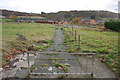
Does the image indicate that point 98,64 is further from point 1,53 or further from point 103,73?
point 1,53

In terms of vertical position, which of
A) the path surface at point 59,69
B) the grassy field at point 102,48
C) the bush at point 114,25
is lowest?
the path surface at point 59,69

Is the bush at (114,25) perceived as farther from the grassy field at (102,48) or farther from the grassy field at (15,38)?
the grassy field at (15,38)

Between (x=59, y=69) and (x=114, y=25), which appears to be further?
(x=114, y=25)

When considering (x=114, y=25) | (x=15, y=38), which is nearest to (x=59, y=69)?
(x=15, y=38)

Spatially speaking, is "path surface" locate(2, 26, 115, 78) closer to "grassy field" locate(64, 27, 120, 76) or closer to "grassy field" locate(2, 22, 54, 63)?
"grassy field" locate(64, 27, 120, 76)

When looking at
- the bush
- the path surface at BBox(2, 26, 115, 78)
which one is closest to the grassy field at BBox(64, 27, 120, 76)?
the path surface at BBox(2, 26, 115, 78)

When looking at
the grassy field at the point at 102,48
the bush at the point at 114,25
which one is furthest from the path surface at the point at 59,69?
the bush at the point at 114,25

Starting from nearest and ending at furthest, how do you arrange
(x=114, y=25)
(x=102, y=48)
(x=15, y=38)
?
(x=102, y=48), (x=15, y=38), (x=114, y=25)

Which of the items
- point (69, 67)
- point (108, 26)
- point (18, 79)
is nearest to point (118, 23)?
point (108, 26)

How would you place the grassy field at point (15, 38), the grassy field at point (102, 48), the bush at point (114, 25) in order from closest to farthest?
the grassy field at point (102, 48), the grassy field at point (15, 38), the bush at point (114, 25)

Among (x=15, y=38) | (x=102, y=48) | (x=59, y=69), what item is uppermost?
(x=15, y=38)

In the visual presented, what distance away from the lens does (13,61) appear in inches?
134

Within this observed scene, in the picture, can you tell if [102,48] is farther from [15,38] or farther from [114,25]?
[114,25]

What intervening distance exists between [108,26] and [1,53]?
64.3 ft
